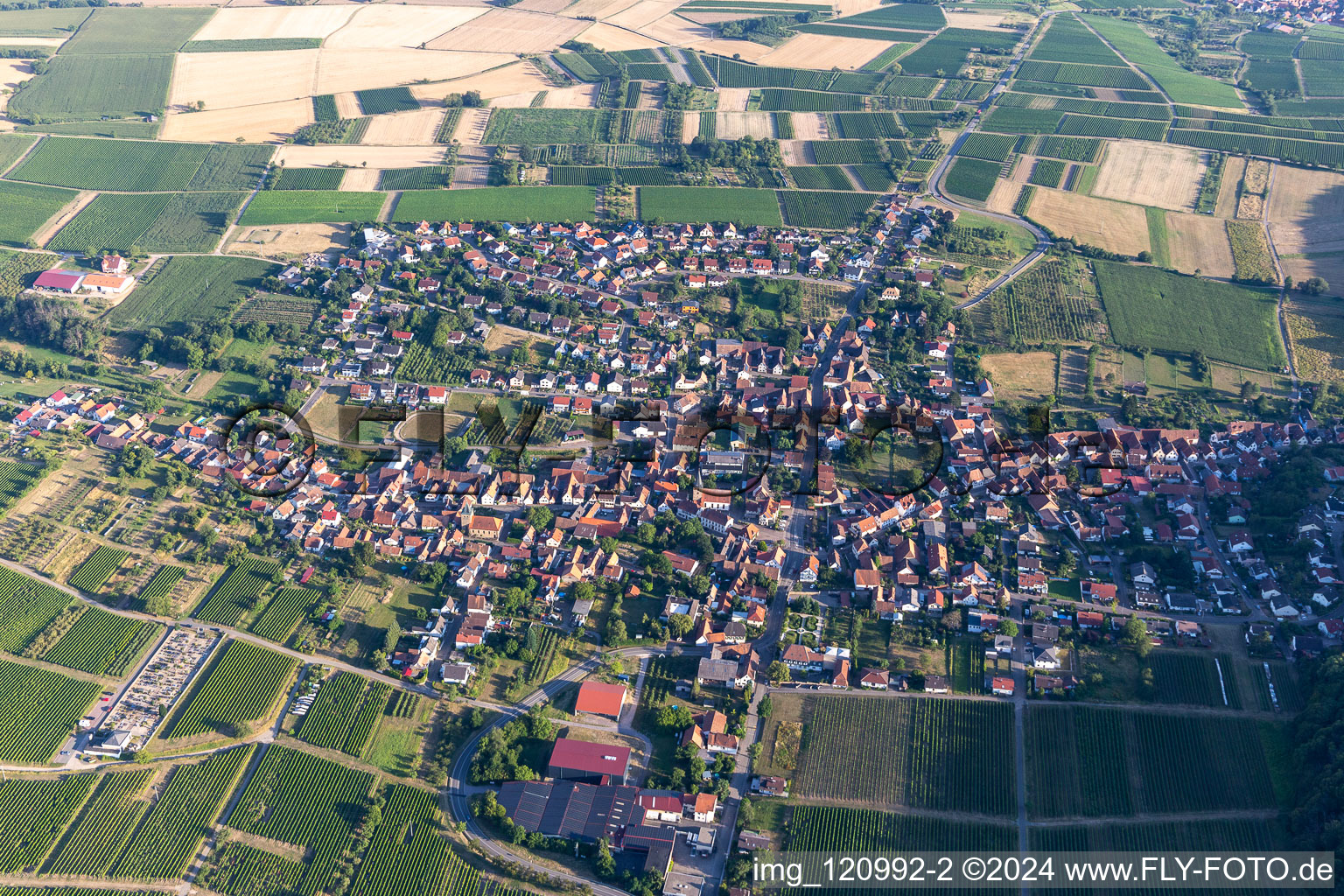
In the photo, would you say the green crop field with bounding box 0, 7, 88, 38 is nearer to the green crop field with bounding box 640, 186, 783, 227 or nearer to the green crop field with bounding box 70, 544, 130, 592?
the green crop field with bounding box 640, 186, 783, 227

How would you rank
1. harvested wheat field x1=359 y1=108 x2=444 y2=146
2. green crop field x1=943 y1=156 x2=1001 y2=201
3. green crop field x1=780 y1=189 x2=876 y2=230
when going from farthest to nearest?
harvested wheat field x1=359 y1=108 x2=444 y2=146, green crop field x1=943 y1=156 x2=1001 y2=201, green crop field x1=780 y1=189 x2=876 y2=230

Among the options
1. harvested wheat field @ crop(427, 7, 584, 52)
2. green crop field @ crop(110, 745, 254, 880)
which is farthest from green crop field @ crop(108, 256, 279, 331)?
harvested wheat field @ crop(427, 7, 584, 52)

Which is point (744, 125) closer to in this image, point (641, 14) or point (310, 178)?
point (641, 14)

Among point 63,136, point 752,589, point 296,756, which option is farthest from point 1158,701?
point 63,136

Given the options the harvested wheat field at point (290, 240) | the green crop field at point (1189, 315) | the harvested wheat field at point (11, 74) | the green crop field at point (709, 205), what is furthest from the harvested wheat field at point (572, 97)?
the harvested wheat field at point (11, 74)

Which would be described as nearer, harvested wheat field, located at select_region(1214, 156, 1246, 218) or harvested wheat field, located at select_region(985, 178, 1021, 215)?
harvested wheat field, located at select_region(1214, 156, 1246, 218)

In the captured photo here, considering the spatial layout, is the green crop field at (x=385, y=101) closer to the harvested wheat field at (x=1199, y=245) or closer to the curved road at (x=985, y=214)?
the curved road at (x=985, y=214)

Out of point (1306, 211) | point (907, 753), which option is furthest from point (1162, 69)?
point (907, 753)
